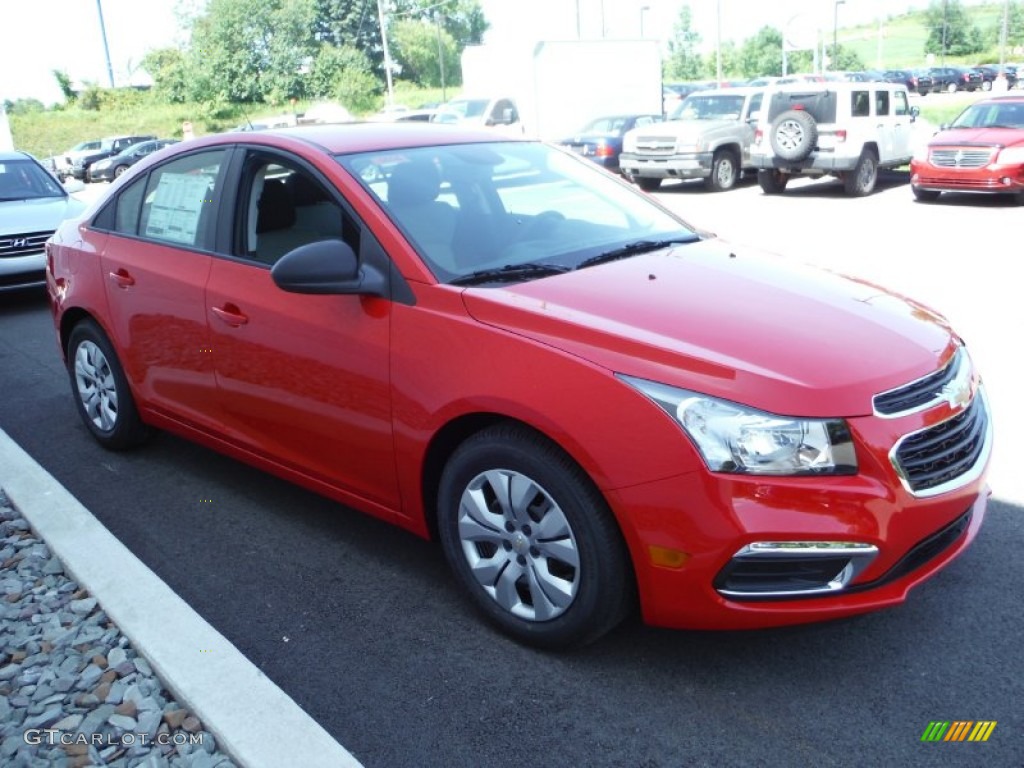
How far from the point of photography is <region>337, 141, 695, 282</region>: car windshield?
3699mm

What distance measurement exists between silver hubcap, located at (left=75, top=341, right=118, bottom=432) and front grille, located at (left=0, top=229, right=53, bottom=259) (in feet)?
17.4

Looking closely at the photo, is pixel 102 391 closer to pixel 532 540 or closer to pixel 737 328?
pixel 532 540

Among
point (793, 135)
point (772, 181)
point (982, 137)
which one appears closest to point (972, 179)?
point (982, 137)

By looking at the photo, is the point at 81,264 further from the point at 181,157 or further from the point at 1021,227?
the point at 1021,227

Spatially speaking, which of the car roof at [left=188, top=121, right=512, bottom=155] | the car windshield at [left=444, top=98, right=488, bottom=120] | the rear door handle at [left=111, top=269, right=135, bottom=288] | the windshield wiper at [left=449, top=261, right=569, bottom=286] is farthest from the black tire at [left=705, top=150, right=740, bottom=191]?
the windshield wiper at [left=449, top=261, right=569, bottom=286]

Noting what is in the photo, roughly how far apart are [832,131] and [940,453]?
50.3ft

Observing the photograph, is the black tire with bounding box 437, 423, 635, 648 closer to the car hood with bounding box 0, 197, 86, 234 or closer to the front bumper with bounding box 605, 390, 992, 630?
the front bumper with bounding box 605, 390, 992, 630

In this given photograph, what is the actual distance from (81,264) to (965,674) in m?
4.51

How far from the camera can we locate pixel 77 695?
3.14 m

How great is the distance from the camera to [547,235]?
3.97 meters

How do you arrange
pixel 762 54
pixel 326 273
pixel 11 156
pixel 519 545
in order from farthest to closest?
pixel 762 54 < pixel 11 156 < pixel 326 273 < pixel 519 545

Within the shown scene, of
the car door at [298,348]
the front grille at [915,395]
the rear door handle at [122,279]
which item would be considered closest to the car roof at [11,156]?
the rear door handle at [122,279]

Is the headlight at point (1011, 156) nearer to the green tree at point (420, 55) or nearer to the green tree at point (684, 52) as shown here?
the green tree at point (420, 55)

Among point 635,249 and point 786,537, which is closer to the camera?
point 786,537
